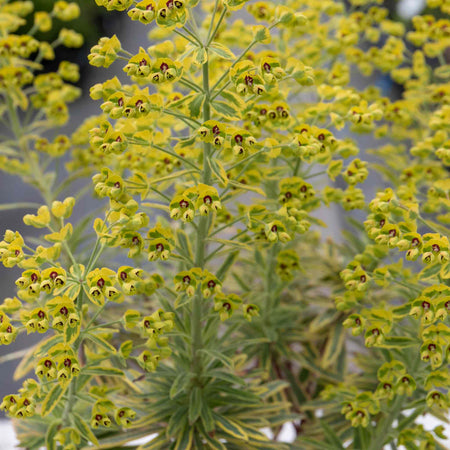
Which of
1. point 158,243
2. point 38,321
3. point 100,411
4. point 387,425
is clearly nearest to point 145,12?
point 158,243

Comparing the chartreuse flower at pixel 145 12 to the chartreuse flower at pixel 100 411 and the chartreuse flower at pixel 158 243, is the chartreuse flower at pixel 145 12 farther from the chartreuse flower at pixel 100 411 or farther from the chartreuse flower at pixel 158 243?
the chartreuse flower at pixel 100 411

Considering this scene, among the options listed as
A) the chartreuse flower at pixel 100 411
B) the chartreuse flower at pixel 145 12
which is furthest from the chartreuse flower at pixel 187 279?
the chartreuse flower at pixel 145 12

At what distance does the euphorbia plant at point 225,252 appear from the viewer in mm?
779

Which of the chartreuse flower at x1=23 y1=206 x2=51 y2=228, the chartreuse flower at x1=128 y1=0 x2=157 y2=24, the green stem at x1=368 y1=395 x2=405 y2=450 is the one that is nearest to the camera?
the chartreuse flower at x1=128 y1=0 x2=157 y2=24

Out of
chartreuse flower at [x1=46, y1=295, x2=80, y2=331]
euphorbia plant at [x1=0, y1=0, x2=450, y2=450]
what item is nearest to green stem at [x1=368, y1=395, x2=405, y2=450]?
euphorbia plant at [x1=0, y1=0, x2=450, y2=450]

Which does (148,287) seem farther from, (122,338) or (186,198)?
(122,338)

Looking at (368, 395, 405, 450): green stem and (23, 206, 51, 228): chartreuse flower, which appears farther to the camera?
(368, 395, 405, 450): green stem

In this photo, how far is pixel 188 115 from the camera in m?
0.87

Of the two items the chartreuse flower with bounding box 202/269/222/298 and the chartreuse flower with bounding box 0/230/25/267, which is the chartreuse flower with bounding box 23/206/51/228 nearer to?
the chartreuse flower with bounding box 0/230/25/267

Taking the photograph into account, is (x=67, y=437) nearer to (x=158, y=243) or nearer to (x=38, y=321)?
(x=38, y=321)

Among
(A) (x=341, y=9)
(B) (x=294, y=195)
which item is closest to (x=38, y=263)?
(B) (x=294, y=195)

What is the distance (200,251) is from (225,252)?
0.15ft

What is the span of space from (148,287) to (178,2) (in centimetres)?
41

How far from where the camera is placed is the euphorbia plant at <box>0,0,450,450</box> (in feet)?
2.56
